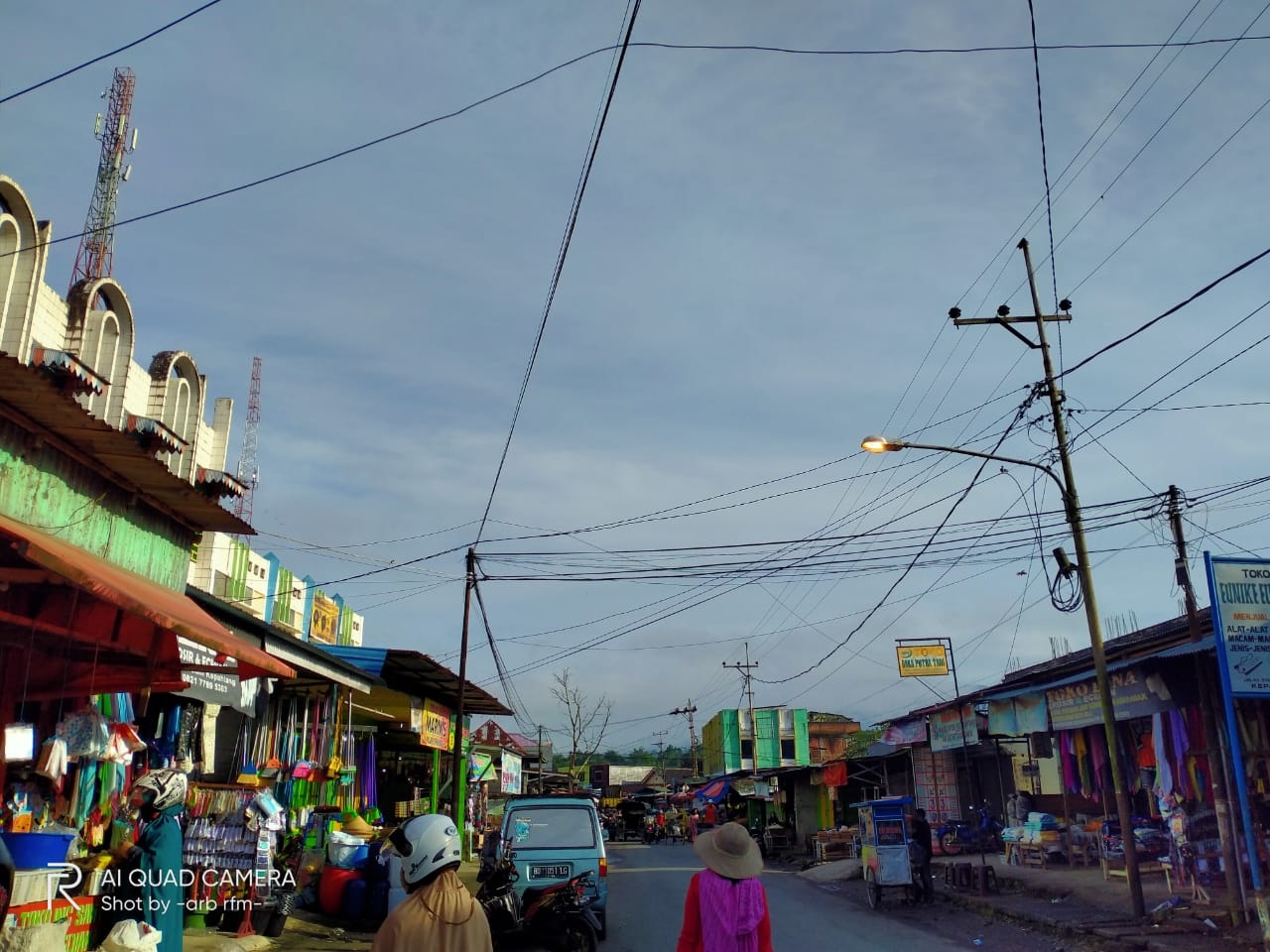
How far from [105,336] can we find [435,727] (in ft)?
54.9

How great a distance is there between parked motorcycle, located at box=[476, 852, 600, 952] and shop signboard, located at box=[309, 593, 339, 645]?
25871mm

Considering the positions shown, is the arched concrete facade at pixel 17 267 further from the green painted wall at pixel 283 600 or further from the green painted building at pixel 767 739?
the green painted building at pixel 767 739

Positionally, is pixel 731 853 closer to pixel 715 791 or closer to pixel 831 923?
pixel 831 923

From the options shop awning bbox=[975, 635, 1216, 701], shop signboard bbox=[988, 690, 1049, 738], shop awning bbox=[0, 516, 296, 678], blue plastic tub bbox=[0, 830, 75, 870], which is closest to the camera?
shop awning bbox=[0, 516, 296, 678]

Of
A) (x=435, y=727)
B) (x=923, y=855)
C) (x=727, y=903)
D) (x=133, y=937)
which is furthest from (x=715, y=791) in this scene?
(x=727, y=903)

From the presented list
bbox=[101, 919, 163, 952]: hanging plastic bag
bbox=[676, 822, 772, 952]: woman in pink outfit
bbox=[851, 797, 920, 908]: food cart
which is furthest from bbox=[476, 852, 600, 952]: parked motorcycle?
bbox=[851, 797, 920, 908]: food cart

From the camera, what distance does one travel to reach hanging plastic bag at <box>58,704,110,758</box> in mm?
9320

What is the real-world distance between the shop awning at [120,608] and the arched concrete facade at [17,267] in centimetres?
198

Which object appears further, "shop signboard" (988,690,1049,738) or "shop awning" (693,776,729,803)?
"shop awning" (693,776,729,803)

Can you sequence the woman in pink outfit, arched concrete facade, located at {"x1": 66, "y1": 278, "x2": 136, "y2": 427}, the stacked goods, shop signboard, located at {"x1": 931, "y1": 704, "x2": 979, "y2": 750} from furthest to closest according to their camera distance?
shop signboard, located at {"x1": 931, "y1": 704, "x2": 979, "y2": 750} → the stacked goods → arched concrete facade, located at {"x1": 66, "y1": 278, "x2": 136, "y2": 427} → the woman in pink outfit

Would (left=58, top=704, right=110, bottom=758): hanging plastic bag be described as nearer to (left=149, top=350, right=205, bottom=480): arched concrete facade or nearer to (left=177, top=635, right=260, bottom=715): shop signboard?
(left=177, top=635, right=260, bottom=715): shop signboard

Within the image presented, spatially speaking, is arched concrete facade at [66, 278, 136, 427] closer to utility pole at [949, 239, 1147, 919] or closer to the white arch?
the white arch

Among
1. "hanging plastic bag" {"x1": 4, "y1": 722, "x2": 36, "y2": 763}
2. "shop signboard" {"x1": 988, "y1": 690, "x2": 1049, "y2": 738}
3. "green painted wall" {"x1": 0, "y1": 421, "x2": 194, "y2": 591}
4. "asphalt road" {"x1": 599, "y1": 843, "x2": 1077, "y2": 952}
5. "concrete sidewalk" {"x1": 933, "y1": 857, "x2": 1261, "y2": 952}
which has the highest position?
"green painted wall" {"x1": 0, "y1": 421, "x2": 194, "y2": 591}

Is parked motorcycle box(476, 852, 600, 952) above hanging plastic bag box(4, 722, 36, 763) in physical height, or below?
below
